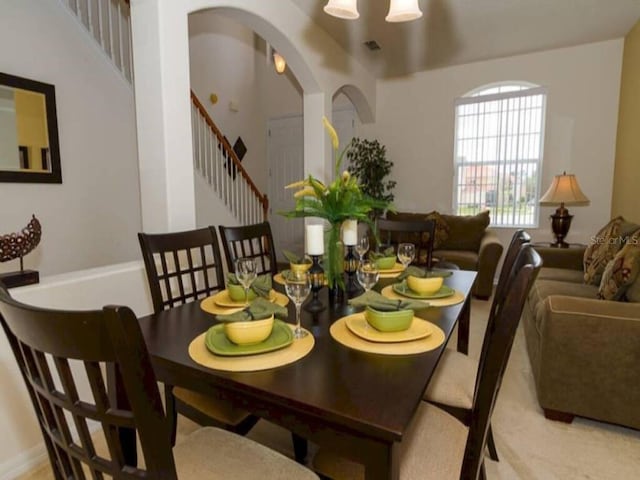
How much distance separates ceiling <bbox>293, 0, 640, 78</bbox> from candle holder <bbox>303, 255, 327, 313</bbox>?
2.61 m

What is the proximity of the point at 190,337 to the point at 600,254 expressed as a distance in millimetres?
3116

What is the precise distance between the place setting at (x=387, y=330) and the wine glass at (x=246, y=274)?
392 mm

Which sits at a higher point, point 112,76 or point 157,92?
point 112,76

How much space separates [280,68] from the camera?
464 cm

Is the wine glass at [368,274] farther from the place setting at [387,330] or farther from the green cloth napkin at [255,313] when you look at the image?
the green cloth napkin at [255,313]

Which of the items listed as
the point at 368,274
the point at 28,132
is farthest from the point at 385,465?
the point at 28,132

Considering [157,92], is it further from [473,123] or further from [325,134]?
[473,123]

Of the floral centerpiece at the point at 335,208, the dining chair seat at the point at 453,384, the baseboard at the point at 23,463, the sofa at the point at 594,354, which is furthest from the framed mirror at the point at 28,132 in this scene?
the sofa at the point at 594,354

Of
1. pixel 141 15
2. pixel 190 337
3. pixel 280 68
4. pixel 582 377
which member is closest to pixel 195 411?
pixel 190 337

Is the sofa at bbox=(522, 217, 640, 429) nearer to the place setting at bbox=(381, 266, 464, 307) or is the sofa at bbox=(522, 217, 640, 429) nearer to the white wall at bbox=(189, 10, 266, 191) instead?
the place setting at bbox=(381, 266, 464, 307)

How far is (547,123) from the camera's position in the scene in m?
4.45

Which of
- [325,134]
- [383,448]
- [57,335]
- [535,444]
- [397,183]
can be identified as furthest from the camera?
[397,183]

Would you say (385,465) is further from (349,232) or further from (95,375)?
(349,232)

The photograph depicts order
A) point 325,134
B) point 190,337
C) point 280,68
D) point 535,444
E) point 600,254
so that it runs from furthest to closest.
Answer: point 280,68, point 325,134, point 600,254, point 535,444, point 190,337
